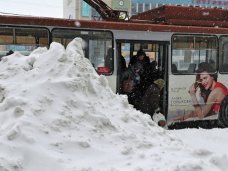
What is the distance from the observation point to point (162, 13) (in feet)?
39.5

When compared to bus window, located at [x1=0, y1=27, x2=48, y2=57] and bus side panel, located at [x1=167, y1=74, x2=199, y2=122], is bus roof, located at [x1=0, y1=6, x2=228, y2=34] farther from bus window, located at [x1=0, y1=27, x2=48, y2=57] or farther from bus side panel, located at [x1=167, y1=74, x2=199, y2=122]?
A: bus side panel, located at [x1=167, y1=74, x2=199, y2=122]

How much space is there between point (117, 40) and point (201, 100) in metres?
2.81

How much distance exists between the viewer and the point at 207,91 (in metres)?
11.6

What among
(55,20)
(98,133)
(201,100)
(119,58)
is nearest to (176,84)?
(201,100)

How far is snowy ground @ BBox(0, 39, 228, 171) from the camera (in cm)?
421

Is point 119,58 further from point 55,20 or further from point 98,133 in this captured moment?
point 98,133

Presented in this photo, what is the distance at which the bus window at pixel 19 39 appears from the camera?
367 inches

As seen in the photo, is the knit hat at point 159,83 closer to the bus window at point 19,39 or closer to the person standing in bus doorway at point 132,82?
the person standing in bus doorway at point 132,82

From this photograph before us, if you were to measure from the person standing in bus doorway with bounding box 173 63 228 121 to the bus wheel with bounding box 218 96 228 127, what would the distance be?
142 millimetres

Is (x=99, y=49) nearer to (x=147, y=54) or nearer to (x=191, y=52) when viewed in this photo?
(x=147, y=54)

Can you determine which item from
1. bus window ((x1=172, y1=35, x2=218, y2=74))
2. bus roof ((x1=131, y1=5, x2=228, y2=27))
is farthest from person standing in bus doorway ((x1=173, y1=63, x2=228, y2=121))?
bus roof ((x1=131, y1=5, x2=228, y2=27))

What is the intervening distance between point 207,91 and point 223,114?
1033mm

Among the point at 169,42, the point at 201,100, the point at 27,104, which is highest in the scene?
the point at 169,42

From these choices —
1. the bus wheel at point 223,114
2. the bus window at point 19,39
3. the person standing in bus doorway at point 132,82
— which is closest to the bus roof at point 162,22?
the bus window at point 19,39
